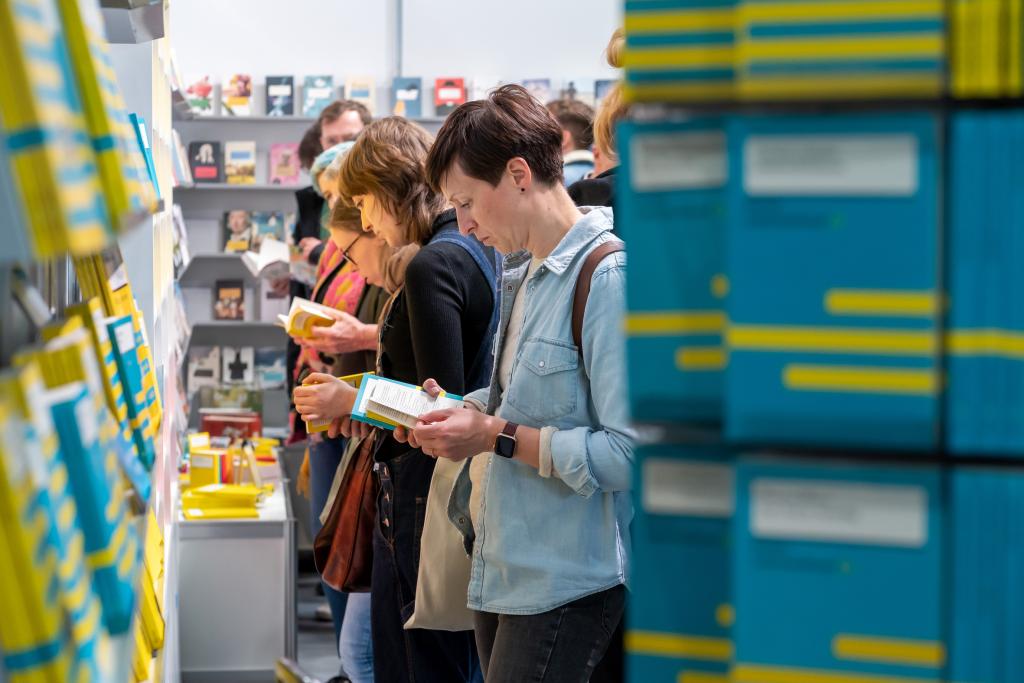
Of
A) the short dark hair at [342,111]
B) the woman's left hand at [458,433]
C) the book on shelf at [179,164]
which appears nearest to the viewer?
the woman's left hand at [458,433]

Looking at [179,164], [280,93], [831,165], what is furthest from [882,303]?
[280,93]

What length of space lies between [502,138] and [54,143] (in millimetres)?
1259

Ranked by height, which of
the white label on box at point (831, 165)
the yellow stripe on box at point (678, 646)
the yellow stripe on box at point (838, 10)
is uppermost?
the yellow stripe on box at point (838, 10)

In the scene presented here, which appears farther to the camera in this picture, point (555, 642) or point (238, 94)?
point (238, 94)

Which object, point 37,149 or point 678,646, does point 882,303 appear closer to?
point 678,646

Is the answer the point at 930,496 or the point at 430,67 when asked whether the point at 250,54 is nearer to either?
the point at 430,67

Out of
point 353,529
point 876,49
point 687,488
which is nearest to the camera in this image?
point 876,49

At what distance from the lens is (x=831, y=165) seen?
101 centimetres

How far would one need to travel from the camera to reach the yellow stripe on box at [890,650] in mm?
1008

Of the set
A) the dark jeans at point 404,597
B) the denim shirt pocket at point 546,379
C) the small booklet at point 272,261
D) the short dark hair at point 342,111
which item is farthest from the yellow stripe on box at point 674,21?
the small booklet at point 272,261

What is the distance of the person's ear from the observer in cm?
211

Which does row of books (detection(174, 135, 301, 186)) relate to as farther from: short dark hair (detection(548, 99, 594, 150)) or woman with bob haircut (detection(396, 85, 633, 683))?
woman with bob haircut (detection(396, 85, 633, 683))

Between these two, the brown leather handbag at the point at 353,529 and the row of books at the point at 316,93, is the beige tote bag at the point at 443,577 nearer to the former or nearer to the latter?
the brown leather handbag at the point at 353,529

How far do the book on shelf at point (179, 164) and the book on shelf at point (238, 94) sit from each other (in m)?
0.50
